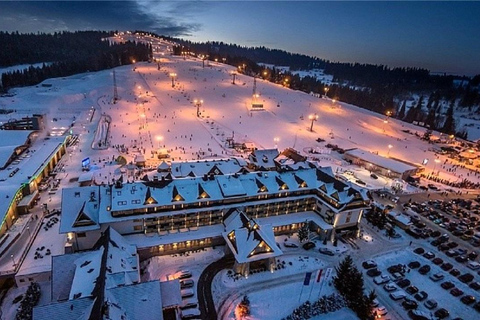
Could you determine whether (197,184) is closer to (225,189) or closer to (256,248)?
(225,189)

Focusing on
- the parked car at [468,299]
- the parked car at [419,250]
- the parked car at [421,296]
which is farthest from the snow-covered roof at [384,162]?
the parked car at [421,296]

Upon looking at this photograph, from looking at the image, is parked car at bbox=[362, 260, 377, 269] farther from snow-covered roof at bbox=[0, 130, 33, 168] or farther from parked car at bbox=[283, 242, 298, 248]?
snow-covered roof at bbox=[0, 130, 33, 168]

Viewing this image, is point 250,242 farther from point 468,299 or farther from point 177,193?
point 468,299

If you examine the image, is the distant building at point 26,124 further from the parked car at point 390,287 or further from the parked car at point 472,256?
the parked car at point 472,256

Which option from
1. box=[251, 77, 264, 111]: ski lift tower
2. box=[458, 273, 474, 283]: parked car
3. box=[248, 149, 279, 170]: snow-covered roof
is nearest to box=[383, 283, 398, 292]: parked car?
box=[458, 273, 474, 283]: parked car

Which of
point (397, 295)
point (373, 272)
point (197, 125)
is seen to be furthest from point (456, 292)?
point (197, 125)

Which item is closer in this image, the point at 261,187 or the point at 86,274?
the point at 86,274
